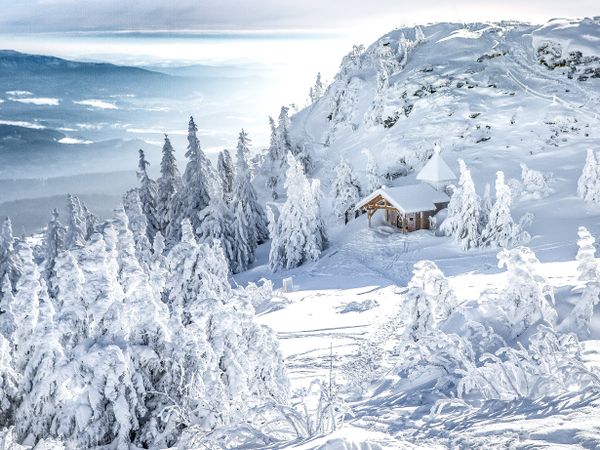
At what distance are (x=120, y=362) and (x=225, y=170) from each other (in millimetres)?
60143

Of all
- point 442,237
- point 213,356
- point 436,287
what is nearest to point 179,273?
point 213,356

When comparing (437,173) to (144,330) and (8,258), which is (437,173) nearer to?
(8,258)

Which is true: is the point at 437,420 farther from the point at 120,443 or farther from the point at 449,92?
the point at 449,92

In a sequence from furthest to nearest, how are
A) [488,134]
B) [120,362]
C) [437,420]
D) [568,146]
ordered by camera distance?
[488,134] → [568,146] → [120,362] → [437,420]

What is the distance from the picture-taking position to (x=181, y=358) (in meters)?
9.33

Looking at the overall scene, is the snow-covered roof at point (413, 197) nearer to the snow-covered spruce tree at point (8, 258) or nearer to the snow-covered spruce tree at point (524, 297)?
the snow-covered spruce tree at point (8, 258)

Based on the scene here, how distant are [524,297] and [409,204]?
108 ft

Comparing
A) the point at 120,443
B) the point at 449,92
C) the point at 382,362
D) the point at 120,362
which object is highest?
the point at 449,92

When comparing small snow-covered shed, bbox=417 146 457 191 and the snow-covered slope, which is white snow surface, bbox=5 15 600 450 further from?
small snow-covered shed, bbox=417 146 457 191

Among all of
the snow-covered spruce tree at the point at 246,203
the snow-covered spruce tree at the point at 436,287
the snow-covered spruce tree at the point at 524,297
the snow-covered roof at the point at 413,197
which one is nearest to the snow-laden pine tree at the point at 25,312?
the snow-covered spruce tree at the point at 436,287

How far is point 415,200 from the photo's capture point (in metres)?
46.0

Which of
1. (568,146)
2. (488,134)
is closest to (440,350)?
(568,146)

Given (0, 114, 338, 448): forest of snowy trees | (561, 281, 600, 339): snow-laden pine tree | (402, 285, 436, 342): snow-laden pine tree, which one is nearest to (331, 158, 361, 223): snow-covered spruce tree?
(402, 285, 436, 342): snow-laden pine tree

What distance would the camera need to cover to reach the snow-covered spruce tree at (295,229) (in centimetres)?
4462
